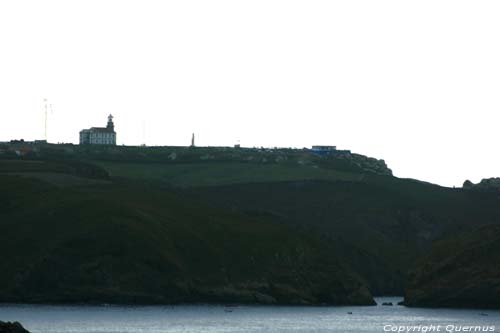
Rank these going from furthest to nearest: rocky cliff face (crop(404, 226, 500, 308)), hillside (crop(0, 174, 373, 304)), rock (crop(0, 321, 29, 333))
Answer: hillside (crop(0, 174, 373, 304)) → rocky cliff face (crop(404, 226, 500, 308)) → rock (crop(0, 321, 29, 333))

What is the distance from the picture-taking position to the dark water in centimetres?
13050

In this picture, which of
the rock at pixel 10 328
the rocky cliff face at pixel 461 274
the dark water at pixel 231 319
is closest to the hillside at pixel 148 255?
the dark water at pixel 231 319

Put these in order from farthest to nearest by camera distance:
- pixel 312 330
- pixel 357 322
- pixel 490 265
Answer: pixel 490 265
pixel 357 322
pixel 312 330

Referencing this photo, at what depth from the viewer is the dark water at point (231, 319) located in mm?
130500

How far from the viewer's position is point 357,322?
145625 millimetres

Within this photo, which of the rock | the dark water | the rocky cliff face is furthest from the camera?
the rocky cliff face

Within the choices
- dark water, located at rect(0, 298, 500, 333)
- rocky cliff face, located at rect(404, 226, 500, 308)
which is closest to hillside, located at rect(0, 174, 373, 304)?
dark water, located at rect(0, 298, 500, 333)

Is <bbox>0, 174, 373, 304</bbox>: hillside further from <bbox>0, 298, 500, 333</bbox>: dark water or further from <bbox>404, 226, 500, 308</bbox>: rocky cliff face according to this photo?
<bbox>404, 226, 500, 308</bbox>: rocky cliff face

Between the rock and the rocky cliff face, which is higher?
the rocky cliff face

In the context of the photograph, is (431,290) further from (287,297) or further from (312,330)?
(312,330)

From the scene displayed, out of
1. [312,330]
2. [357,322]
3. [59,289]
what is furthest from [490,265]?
[59,289]

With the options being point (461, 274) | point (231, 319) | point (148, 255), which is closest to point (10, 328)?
point (231, 319)

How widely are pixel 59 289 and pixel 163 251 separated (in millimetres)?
14418

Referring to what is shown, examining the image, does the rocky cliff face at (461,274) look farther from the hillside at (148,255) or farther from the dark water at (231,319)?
the hillside at (148,255)
